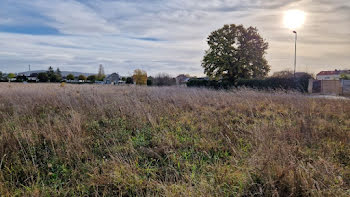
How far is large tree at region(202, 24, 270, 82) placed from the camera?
25984mm

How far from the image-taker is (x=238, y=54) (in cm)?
2636

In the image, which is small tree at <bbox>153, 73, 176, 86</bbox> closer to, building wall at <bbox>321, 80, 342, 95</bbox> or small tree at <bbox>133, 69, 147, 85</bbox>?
small tree at <bbox>133, 69, 147, 85</bbox>

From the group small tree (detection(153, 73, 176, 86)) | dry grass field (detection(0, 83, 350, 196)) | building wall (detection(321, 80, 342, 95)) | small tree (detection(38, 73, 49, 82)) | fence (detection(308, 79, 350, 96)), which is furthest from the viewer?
small tree (detection(38, 73, 49, 82))

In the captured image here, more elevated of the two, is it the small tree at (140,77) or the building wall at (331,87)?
the small tree at (140,77)

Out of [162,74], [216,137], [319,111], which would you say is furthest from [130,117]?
[162,74]

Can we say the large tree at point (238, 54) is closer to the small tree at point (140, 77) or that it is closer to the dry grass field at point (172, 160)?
the small tree at point (140, 77)

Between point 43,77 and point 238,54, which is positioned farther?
point 43,77

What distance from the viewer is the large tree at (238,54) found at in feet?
85.3

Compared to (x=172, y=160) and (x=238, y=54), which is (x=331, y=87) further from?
(x=172, y=160)

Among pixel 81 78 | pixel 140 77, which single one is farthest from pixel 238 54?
pixel 81 78

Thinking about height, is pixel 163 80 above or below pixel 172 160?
above

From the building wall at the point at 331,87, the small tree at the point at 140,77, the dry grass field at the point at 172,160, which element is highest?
the small tree at the point at 140,77

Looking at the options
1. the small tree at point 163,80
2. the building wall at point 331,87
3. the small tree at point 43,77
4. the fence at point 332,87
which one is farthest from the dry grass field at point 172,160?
the small tree at point 43,77

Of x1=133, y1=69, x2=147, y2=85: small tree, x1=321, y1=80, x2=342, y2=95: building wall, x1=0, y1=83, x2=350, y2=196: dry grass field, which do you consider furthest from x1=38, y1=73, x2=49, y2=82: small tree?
x1=321, y1=80, x2=342, y2=95: building wall
